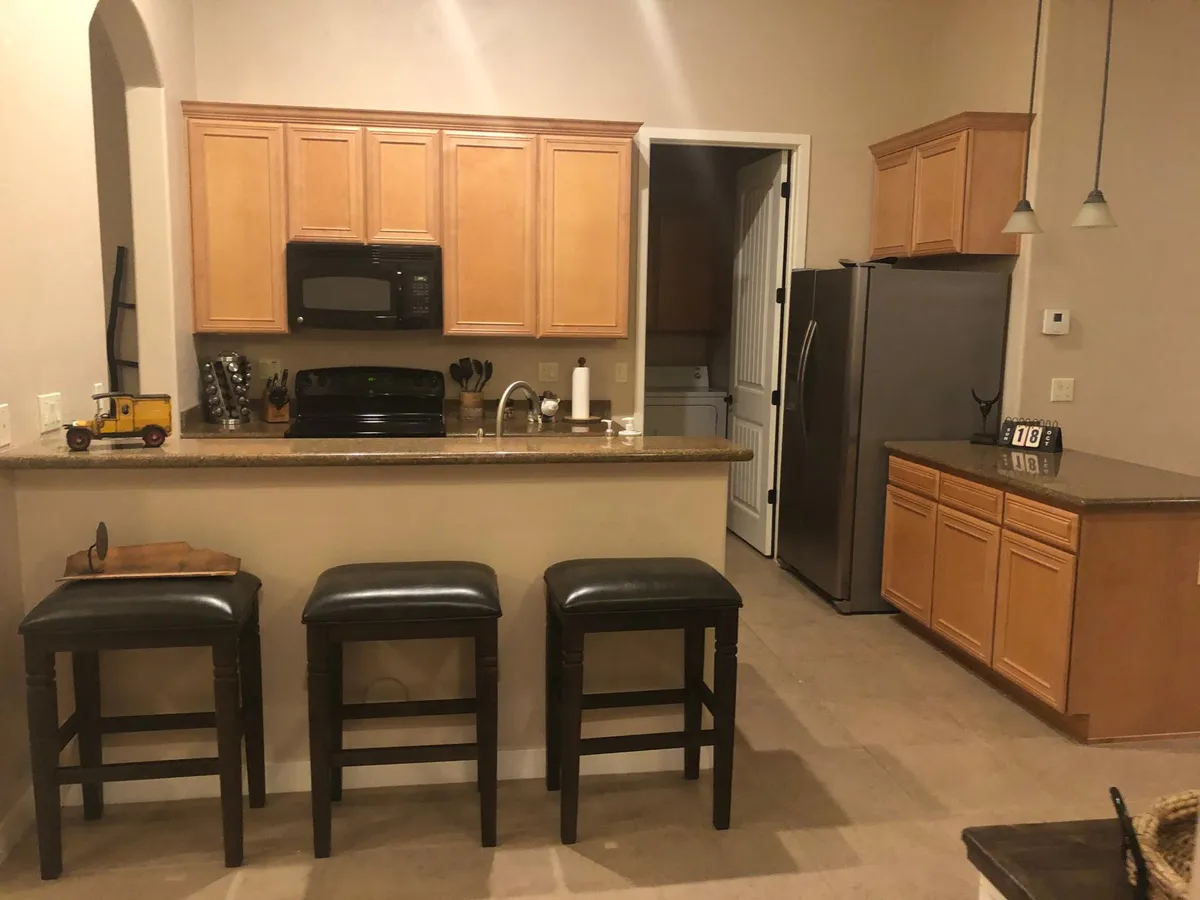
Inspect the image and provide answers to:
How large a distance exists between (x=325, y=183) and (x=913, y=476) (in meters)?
2.98

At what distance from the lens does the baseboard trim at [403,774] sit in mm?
2564

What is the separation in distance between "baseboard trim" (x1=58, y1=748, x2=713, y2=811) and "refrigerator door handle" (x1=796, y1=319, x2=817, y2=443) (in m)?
2.28

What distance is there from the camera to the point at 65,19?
8.61 feet

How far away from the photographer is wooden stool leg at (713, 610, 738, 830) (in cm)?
237

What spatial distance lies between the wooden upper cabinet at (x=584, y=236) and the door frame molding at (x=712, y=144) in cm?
38

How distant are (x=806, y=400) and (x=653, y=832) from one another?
2.72m

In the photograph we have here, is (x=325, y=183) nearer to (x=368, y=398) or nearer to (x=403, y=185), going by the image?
(x=403, y=185)

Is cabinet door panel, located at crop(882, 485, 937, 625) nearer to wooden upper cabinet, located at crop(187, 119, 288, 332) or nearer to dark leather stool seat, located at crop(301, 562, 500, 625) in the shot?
dark leather stool seat, located at crop(301, 562, 500, 625)

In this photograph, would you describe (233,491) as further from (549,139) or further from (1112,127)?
(1112,127)

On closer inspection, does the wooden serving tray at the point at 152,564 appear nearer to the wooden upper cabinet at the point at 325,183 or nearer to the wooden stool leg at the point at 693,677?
the wooden stool leg at the point at 693,677

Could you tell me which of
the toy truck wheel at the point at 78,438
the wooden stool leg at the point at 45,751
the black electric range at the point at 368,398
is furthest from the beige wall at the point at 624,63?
the wooden stool leg at the point at 45,751

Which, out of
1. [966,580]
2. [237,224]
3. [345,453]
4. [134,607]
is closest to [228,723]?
[134,607]

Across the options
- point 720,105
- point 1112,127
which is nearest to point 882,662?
point 1112,127

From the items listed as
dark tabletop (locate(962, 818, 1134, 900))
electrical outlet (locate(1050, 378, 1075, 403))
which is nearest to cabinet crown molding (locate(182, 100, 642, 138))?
electrical outlet (locate(1050, 378, 1075, 403))
